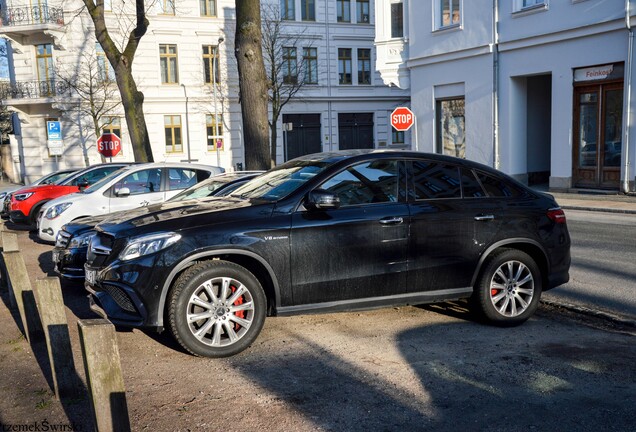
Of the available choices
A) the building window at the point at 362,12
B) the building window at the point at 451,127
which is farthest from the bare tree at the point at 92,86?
the building window at the point at 451,127

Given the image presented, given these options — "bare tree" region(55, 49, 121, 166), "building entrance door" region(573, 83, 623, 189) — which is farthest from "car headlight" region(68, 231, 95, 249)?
"bare tree" region(55, 49, 121, 166)

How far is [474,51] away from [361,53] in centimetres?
2098

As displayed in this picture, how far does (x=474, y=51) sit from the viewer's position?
2450 cm

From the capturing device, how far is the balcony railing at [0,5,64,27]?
36406mm

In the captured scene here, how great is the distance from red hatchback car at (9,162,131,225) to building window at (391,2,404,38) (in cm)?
1603

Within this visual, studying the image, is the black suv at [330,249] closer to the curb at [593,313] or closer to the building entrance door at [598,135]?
the curb at [593,313]

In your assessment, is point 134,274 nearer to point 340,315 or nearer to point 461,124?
point 340,315

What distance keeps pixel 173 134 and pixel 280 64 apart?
810 centimetres

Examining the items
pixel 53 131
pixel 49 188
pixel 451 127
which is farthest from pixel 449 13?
pixel 49 188

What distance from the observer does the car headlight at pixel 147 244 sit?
5.41 metres

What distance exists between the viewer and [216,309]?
5.48m

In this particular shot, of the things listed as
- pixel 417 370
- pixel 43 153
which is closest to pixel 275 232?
pixel 417 370

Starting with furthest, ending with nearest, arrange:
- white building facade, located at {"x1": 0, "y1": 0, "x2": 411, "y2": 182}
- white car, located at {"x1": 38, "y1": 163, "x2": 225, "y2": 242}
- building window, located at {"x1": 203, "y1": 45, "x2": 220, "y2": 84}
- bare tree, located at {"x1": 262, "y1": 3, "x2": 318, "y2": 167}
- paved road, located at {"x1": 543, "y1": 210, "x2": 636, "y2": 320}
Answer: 1. building window, located at {"x1": 203, "y1": 45, "x2": 220, "y2": 84}
2. bare tree, located at {"x1": 262, "y1": 3, "x2": 318, "y2": 167}
3. white building facade, located at {"x1": 0, "y1": 0, "x2": 411, "y2": 182}
4. white car, located at {"x1": 38, "y1": 163, "x2": 225, "y2": 242}
5. paved road, located at {"x1": 543, "y1": 210, "x2": 636, "y2": 320}

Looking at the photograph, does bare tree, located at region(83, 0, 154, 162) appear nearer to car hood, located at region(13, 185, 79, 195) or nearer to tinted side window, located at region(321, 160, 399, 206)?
car hood, located at region(13, 185, 79, 195)
